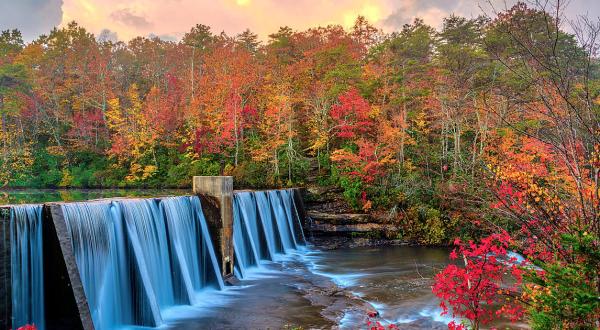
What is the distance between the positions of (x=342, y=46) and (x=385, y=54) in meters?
3.26

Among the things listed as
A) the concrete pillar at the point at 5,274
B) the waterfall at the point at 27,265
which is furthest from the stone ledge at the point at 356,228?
the concrete pillar at the point at 5,274

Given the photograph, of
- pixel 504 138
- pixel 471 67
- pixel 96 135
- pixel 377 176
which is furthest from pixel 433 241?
pixel 96 135

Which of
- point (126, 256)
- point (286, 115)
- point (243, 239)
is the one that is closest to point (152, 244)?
point (126, 256)

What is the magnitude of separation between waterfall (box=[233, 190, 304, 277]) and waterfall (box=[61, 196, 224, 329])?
2.57m

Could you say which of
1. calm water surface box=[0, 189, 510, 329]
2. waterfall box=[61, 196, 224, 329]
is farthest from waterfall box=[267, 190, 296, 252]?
waterfall box=[61, 196, 224, 329]

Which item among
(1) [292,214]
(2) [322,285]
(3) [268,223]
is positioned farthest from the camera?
(1) [292,214]

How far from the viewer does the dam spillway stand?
328 inches

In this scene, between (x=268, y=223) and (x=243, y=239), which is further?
(x=268, y=223)

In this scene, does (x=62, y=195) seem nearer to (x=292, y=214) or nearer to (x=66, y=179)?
(x=66, y=179)

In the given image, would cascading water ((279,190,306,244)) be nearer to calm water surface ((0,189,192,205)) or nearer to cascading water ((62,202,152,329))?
calm water surface ((0,189,192,205))

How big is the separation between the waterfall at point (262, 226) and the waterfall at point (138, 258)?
2568 millimetres

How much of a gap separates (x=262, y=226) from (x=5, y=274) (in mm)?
12141

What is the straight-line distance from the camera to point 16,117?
34281mm

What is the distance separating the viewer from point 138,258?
445 inches
